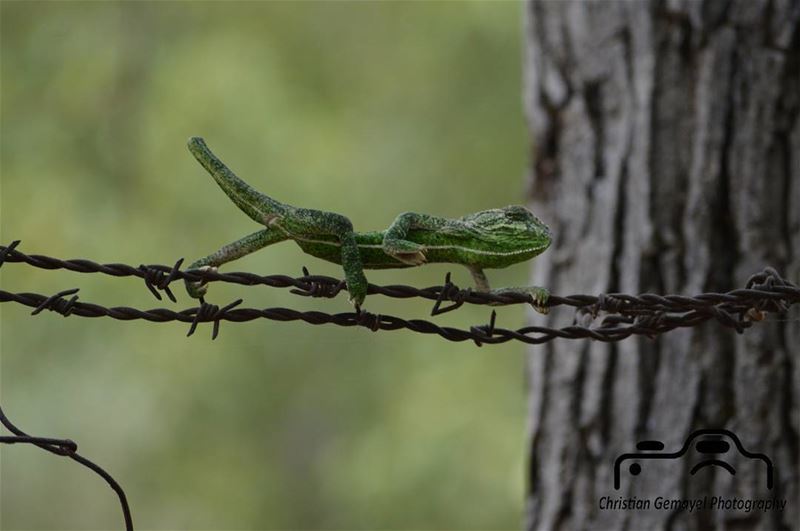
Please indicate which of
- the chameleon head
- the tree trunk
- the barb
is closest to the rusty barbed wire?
the chameleon head

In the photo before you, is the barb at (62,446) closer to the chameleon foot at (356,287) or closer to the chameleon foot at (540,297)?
the chameleon foot at (356,287)

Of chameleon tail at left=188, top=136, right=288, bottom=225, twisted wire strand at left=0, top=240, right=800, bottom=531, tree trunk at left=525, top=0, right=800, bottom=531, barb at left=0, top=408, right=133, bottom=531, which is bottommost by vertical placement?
barb at left=0, top=408, right=133, bottom=531

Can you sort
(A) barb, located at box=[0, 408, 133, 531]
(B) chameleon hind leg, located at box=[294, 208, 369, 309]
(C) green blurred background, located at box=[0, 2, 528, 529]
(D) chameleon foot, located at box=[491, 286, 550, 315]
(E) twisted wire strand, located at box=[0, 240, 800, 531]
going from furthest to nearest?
(C) green blurred background, located at box=[0, 2, 528, 529]
(D) chameleon foot, located at box=[491, 286, 550, 315]
(B) chameleon hind leg, located at box=[294, 208, 369, 309]
(E) twisted wire strand, located at box=[0, 240, 800, 531]
(A) barb, located at box=[0, 408, 133, 531]

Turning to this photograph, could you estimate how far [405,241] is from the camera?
2.41 metres

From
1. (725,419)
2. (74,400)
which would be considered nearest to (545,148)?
(725,419)

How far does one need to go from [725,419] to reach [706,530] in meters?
0.43

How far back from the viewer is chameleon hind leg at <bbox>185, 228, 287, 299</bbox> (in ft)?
7.84

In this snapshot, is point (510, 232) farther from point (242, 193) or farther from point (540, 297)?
point (242, 193)

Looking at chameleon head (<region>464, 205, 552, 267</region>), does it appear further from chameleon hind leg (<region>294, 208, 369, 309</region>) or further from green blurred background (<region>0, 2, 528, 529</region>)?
green blurred background (<region>0, 2, 528, 529</region>)

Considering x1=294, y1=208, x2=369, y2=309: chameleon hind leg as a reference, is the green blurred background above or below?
above

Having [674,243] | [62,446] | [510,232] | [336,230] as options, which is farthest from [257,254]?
[62,446]

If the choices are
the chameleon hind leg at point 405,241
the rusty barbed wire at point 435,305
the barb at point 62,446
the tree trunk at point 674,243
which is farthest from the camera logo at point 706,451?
the barb at point 62,446

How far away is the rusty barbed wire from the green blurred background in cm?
551

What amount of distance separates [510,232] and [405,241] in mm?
297
